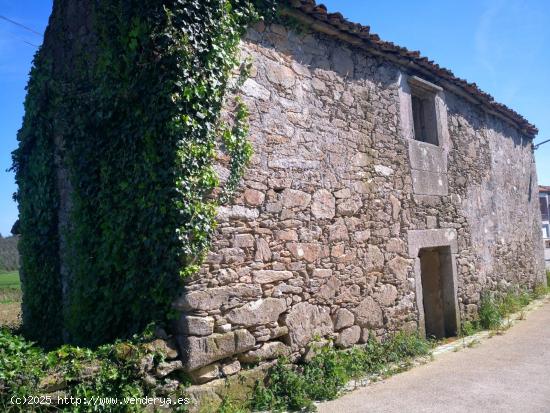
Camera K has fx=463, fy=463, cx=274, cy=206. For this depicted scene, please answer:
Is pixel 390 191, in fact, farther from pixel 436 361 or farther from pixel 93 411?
pixel 93 411

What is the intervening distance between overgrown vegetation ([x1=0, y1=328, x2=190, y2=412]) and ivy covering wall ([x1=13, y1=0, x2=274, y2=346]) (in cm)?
57

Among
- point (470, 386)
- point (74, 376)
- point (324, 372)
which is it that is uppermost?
point (74, 376)

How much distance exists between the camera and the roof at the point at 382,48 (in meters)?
5.11

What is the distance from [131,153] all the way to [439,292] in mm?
5202

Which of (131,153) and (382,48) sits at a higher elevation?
(382,48)

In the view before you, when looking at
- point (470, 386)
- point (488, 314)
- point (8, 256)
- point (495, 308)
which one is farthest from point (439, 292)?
point (8, 256)

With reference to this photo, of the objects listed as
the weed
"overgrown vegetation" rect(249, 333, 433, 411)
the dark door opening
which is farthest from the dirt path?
the weed

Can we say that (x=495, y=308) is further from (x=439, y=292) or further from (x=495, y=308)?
(x=439, y=292)

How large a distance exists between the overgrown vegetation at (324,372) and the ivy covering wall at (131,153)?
4.01ft

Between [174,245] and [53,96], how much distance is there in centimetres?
266

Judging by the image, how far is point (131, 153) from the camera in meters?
4.31

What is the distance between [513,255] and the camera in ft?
31.1

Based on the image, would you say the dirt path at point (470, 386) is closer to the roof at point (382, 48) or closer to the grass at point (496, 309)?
the grass at point (496, 309)

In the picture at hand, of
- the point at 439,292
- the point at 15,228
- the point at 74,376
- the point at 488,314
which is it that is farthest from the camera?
the point at 488,314
